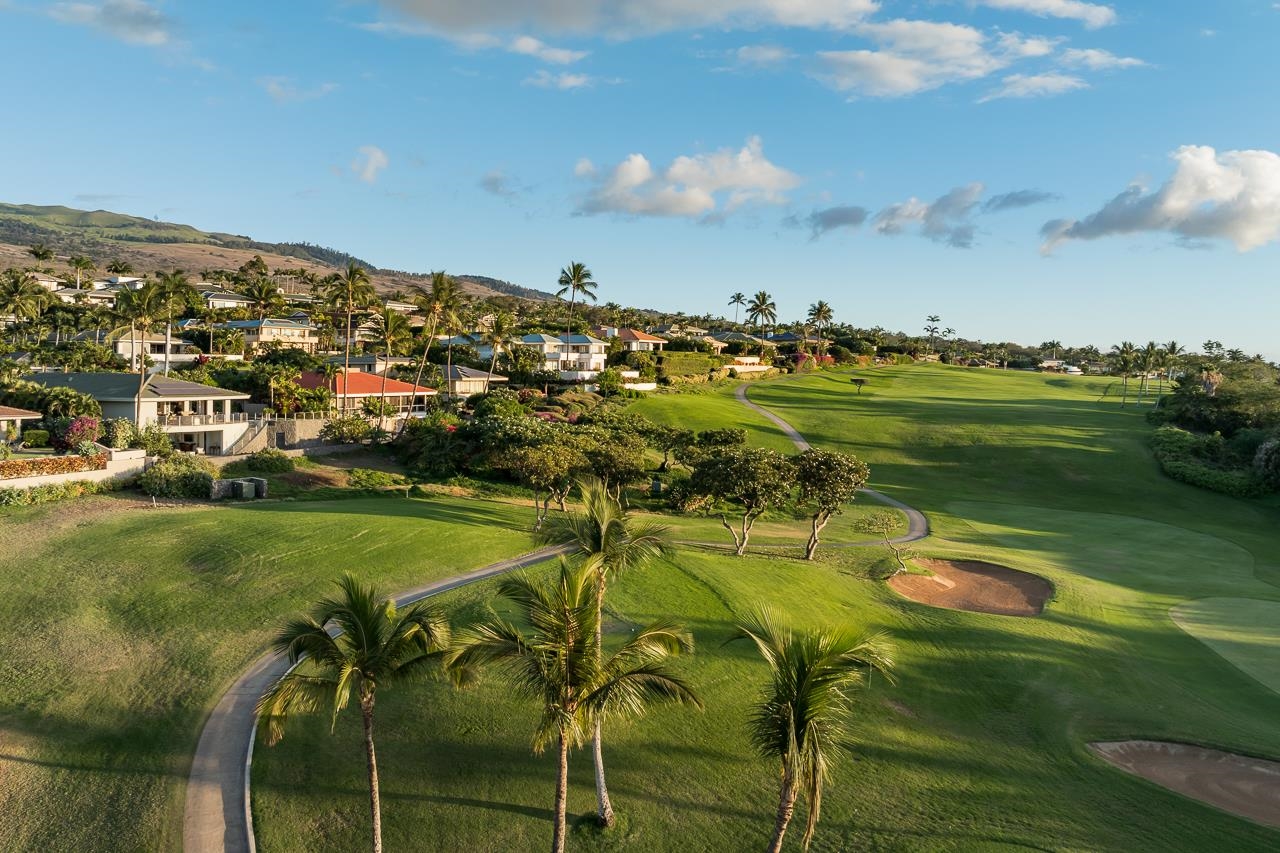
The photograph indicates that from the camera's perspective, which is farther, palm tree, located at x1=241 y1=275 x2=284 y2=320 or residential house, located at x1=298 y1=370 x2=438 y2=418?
palm tree, located at x1=241 y1=275 x2=284 y2=320

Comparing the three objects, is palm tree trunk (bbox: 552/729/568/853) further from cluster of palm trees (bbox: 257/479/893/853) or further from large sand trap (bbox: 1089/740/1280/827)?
large sand trap (bbox: 1089/740/1280/827)

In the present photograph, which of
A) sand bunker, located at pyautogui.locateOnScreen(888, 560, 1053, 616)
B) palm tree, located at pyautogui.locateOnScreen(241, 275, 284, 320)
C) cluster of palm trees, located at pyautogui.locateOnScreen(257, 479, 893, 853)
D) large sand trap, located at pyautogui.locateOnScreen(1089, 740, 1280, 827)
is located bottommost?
large sand trap, located at pyautogui.locateOnScreen(1089, 740, 1280, 827)

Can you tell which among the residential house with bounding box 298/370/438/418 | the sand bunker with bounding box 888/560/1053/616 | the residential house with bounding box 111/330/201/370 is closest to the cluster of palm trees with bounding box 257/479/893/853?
the sand bunker with bounding box 888/560/1053/616

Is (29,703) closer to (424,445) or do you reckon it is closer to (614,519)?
(614,519)

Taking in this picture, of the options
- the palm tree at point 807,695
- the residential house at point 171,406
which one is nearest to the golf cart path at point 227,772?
the palm tree at point 807,695

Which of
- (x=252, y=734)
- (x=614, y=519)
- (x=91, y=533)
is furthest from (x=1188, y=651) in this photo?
(x=91, y=533)

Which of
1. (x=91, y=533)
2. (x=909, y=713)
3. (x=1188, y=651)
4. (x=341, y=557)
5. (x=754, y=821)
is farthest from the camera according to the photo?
(x=91, y=533)

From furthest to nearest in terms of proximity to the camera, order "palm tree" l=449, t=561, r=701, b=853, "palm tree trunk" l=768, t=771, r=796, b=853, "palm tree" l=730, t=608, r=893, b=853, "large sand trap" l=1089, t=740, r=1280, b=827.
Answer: "large sand trap" l=1089, t=740, r=1280, b=827 < "palm tree" l=449, t=561, r=701, b=853 < "palm tree trunk" l=768, t=771, r=796, b=853 < "palm tree" l=730, t=608, r=893, b=853
